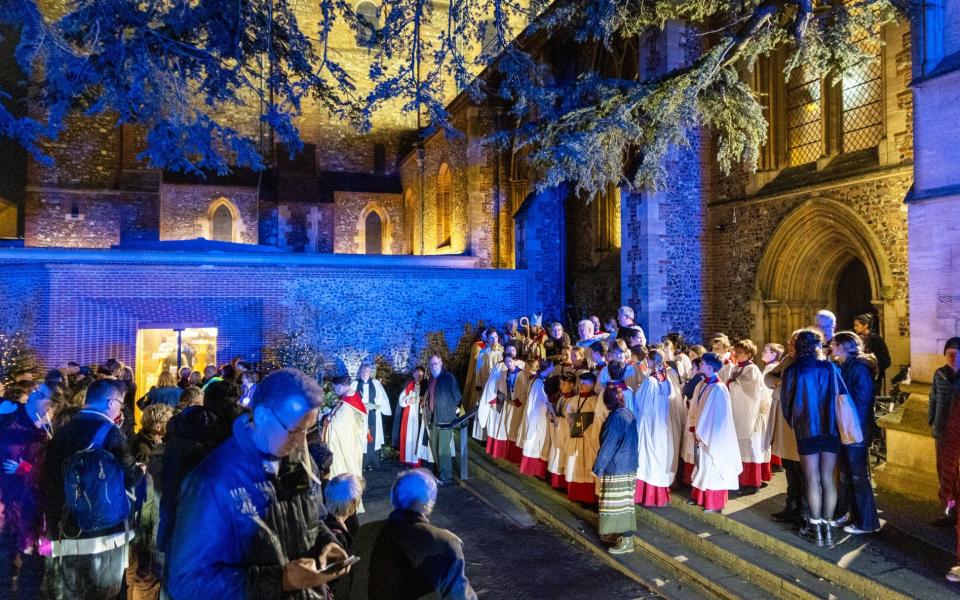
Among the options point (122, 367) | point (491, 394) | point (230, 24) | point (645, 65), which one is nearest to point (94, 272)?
point (122, 367)

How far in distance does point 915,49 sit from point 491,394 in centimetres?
709

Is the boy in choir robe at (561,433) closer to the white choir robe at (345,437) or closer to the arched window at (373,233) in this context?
the white choir robe at (345,437)

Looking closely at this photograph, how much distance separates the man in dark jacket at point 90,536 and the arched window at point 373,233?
2108 centimetres

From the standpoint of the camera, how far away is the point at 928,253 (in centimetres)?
619

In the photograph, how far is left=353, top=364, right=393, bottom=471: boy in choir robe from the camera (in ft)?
30.0

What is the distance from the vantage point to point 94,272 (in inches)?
480

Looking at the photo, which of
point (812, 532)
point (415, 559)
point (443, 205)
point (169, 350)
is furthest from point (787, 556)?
point (443, 205)

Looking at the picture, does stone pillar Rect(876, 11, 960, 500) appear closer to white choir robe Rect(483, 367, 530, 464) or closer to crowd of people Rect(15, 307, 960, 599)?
crowd of people Rect(15, 307, 960, 599)

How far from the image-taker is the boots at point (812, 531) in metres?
4.86

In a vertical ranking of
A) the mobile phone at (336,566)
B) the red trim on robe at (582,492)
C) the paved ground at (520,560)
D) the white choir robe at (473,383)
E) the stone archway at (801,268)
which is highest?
the stone archway at (801,268)

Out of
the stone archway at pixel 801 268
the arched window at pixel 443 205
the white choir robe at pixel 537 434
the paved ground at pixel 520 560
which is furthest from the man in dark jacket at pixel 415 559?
the arched window at pixel 443 205

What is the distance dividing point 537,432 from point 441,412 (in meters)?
1.74

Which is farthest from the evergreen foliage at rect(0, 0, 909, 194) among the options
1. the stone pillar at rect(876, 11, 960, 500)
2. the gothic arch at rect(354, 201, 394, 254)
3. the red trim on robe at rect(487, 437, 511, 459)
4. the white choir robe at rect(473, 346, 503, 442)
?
the gothic arch at rect(354, 201, 394, 254)

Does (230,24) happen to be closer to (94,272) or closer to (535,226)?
(94,272)
